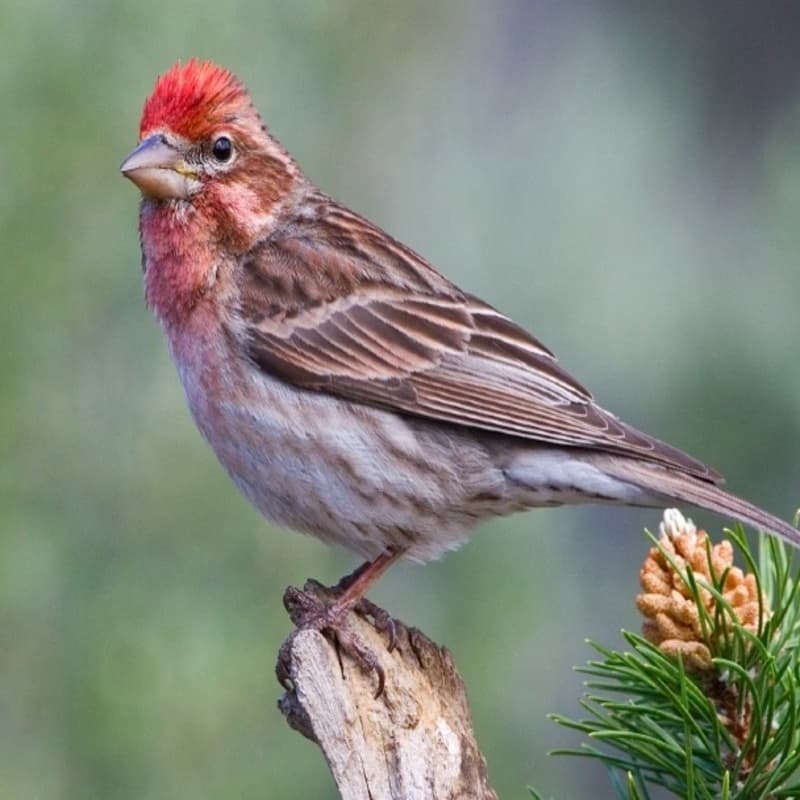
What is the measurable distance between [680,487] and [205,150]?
6.02 ft

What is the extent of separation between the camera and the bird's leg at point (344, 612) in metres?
4.61

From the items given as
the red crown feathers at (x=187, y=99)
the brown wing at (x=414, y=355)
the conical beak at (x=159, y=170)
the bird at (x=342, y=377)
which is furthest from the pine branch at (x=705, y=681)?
the red crown feathers at (x=187, y=99)

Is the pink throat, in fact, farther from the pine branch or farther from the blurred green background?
the pine branch

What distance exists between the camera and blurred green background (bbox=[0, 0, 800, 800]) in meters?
5.63

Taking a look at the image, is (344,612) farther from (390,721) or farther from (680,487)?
(680,487)

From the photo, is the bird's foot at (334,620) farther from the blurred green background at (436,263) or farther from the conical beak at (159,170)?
the conical beak at (159,170)

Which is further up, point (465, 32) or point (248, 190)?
point (465, 32)

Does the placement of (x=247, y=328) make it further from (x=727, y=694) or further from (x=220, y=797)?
(x=727, y=694)

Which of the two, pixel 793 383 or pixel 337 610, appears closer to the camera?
pixel 337 610

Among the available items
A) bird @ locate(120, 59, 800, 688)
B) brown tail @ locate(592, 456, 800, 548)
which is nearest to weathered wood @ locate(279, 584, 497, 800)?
bird @ locate(120, 59, 800, 688)

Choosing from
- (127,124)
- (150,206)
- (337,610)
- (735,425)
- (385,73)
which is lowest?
(337,610)

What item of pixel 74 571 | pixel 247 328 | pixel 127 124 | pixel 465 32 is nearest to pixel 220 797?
pixel 74 571

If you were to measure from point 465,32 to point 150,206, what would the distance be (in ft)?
11.4

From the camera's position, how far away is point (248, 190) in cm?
577
